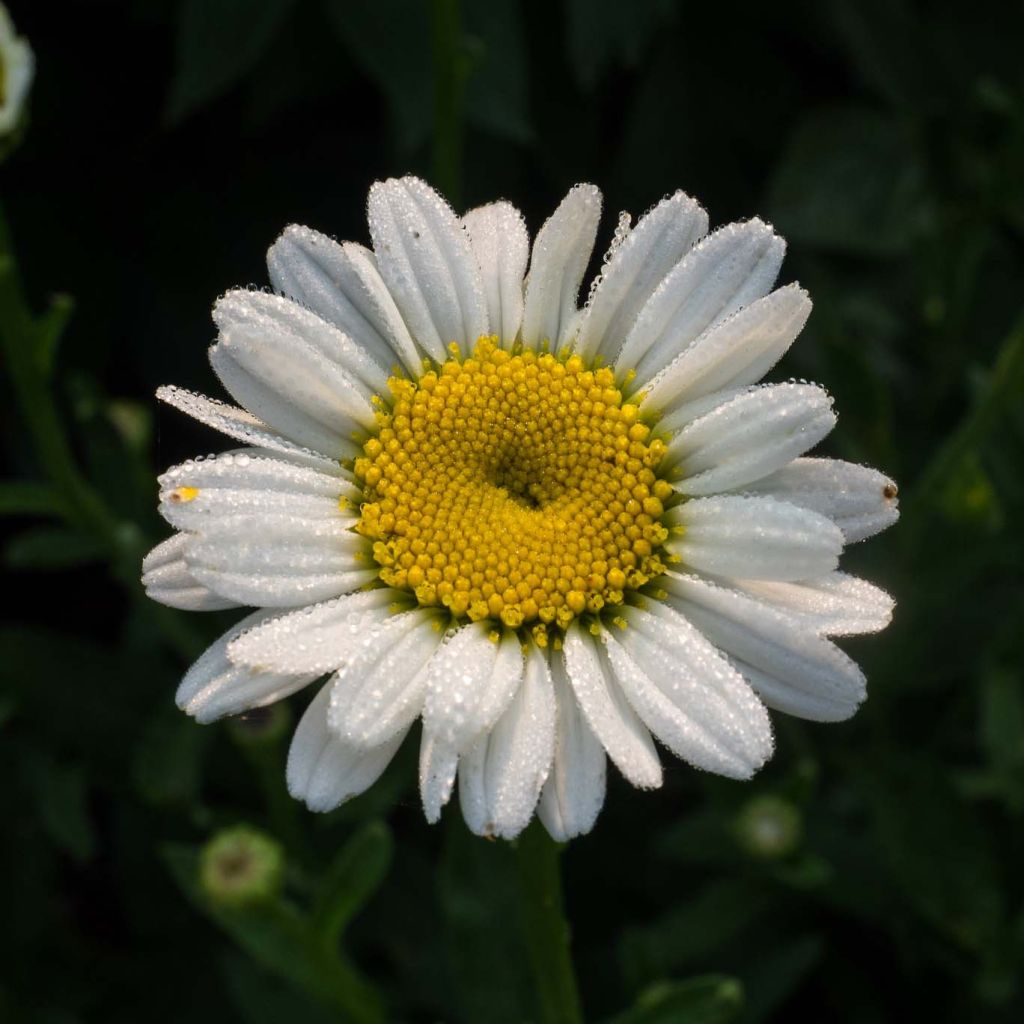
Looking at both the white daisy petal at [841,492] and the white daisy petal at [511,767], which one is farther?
the white daisy petal at [841,492]

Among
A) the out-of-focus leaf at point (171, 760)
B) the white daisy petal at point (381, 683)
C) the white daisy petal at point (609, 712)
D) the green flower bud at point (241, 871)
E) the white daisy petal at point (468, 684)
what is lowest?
the out-of-focus leaf at point (171, 760)

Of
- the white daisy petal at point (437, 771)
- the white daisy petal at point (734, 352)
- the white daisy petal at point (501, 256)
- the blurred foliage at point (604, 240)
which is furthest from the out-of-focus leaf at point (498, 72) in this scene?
the white daisy petal at point (437, 771)

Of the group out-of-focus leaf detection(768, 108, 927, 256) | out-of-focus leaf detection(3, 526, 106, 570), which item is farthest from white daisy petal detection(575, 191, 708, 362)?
out-of-focus leaf detection(768, 108, 927, 256)

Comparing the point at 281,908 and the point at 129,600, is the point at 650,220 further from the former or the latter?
the point at 129,600

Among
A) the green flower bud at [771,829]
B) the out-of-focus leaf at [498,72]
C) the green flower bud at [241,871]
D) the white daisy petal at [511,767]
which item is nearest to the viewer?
the white daisy petal at [511,767]

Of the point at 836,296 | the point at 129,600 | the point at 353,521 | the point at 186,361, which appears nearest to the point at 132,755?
the point at 129,600

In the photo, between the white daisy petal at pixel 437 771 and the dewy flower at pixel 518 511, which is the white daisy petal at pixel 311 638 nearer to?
the dewy flower at pixel 518 511

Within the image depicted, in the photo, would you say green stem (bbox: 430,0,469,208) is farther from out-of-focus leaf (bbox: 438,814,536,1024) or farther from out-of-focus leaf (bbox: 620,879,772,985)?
out-of-focus leaf (bbox: 620,879,772,985)
